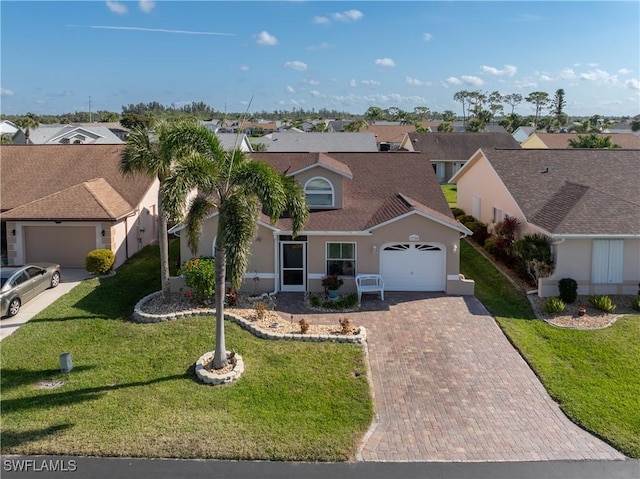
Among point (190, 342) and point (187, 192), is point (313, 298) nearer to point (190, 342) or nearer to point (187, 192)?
point (190, 342)

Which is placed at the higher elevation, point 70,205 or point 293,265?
point 70,205

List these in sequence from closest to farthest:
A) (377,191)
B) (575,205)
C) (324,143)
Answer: (575,205), (377,191), (324,143)

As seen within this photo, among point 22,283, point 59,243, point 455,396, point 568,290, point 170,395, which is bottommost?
point 455,396

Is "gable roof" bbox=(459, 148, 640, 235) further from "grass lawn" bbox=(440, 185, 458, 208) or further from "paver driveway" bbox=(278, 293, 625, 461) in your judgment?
"grass lawn" bbox=(440, 185, 458, 208)

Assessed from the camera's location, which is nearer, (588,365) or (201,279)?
(588,365)

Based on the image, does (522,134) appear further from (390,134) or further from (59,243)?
(59,243)

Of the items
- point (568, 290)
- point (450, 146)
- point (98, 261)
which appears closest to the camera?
point (568, 290)

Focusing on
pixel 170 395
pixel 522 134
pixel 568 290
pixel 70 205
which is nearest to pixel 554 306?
pixel 568 290
